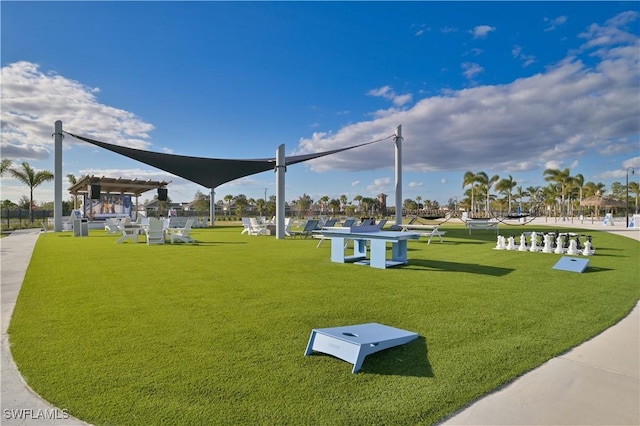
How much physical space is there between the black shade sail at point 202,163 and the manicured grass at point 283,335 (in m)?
11.0

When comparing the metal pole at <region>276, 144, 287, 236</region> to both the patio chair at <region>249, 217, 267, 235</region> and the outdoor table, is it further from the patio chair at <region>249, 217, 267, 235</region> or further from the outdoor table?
the outdoor table

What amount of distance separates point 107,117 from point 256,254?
1518cm

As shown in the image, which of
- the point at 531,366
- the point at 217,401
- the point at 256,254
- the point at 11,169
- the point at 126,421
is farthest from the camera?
the point at 11,169

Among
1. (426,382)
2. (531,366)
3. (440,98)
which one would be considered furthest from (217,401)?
(440,98)

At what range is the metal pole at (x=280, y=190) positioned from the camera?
616 inches

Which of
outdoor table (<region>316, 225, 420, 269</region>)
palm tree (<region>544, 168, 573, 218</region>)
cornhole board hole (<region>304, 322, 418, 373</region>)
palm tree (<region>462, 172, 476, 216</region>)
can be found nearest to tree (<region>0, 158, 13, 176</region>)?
outdoor table (<region>316, 225, 420, 269</region>)

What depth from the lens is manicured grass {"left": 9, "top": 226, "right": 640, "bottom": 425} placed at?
2.23m

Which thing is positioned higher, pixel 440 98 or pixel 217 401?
pixel 440 98

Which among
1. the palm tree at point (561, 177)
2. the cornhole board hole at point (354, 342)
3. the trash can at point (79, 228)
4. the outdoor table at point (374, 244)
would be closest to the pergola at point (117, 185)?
the trash can at point (79, 228)

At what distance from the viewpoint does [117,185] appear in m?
27.2

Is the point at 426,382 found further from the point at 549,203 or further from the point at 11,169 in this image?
the point at 549,203

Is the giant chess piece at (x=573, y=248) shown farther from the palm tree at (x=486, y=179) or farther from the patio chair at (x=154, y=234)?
the palm tree at (x=486, y=179)

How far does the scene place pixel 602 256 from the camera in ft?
30.9

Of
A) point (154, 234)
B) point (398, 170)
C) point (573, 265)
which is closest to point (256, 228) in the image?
point (154, 234)
